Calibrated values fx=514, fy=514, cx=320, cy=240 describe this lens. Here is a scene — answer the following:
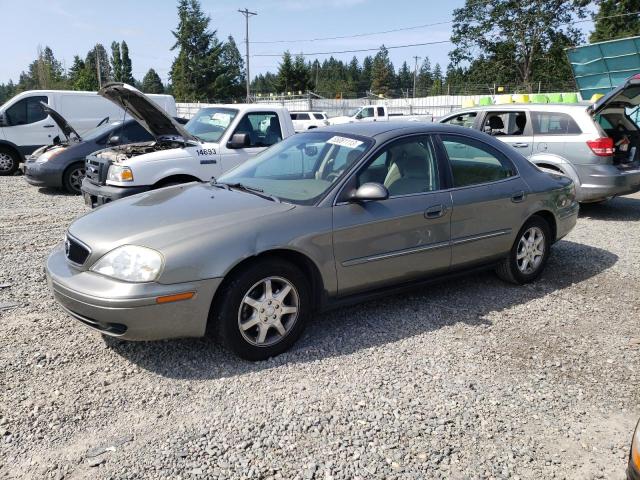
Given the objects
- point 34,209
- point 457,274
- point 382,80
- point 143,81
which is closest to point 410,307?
point 457,274

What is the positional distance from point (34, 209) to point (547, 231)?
309 inches

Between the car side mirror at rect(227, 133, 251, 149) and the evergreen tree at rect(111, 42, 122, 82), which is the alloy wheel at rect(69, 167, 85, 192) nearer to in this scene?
the car side mirror at rect(227, 133, 251, 149)

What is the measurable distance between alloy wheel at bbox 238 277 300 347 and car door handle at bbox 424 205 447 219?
129 centimetres

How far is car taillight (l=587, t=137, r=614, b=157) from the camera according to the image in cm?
768

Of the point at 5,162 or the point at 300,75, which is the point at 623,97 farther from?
the point at 300,75

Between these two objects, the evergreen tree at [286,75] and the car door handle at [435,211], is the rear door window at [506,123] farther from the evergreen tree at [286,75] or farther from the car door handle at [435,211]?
the evergreen tree at [286,75]

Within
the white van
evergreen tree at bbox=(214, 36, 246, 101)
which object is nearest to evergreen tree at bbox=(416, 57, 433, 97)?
evergreen tree at bbox=(214, 36, 246, 101)

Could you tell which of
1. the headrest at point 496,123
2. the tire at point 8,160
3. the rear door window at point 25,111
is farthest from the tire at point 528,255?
the tire at point 8,160

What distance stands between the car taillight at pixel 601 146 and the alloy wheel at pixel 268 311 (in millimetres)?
6231

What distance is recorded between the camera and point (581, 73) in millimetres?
17328

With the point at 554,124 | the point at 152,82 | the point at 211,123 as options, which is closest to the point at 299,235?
the point at 211,123

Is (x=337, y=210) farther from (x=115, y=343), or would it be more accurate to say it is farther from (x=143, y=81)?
(x=143, y=81)

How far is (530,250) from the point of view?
500 cm

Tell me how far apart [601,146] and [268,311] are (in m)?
6.52
